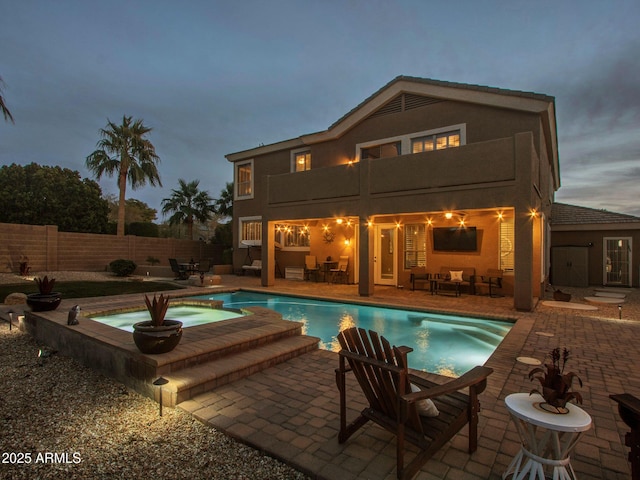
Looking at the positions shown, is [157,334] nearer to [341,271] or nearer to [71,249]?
[341,271]

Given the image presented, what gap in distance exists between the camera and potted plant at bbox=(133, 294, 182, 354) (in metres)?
4.21

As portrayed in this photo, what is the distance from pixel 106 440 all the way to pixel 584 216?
821 inches

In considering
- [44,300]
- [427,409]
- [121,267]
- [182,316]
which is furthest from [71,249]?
[427,409]

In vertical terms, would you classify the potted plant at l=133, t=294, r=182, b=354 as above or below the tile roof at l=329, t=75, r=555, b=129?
below

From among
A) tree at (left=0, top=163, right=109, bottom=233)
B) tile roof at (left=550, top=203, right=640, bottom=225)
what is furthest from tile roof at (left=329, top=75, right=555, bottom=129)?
tree at (left=0, top=163, right=109, bottom=233)

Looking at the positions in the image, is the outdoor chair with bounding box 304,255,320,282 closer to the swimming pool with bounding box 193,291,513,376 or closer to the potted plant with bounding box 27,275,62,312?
the swimming pool with bounding box 193,291,513,376

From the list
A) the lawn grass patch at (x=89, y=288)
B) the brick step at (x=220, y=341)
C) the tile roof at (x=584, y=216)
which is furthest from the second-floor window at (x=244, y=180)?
the tile roof at (x=584, y=216)

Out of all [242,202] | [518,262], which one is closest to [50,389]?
[518,262]

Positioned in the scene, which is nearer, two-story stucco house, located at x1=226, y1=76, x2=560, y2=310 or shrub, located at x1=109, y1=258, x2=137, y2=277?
two-story stucco house, located at x1=226, y1=76, x2=560, y2=310

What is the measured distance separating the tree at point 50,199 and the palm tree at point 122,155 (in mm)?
3038

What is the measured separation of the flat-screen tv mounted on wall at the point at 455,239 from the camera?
12914mm

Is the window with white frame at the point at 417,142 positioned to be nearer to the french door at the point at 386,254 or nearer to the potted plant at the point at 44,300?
the french door at the point at 386,254

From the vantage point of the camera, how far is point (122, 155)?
23875 millimetres

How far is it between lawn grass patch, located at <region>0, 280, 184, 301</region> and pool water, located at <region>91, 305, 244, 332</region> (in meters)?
3.57
